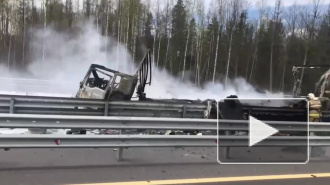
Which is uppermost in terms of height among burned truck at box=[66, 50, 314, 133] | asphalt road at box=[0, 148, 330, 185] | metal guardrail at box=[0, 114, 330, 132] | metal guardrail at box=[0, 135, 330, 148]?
burned truck at box=[66, 50, 314, 133]

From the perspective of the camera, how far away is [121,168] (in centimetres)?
599

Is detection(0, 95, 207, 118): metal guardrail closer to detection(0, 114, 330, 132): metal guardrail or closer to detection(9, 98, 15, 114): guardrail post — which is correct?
detection(9, 98, 15, 114): guardrail post

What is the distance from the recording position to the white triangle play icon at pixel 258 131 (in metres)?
6.95

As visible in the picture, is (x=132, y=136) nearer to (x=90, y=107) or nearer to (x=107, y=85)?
(x=90, y=107)

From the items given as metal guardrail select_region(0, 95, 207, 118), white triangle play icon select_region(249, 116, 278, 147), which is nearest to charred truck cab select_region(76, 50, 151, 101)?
metal guardrail select_region(0, 95, 207, 118)

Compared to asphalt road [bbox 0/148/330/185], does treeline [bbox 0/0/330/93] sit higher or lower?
higher

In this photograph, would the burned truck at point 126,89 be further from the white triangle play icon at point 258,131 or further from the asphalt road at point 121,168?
the asphalt road at point 121,168

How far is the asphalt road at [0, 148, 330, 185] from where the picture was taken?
17.5 feet

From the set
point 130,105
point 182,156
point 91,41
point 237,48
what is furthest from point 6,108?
point 237,48

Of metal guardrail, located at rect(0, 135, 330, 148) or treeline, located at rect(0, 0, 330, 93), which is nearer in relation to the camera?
metal guardrail, located at rect(0, 135, 330, 148)
